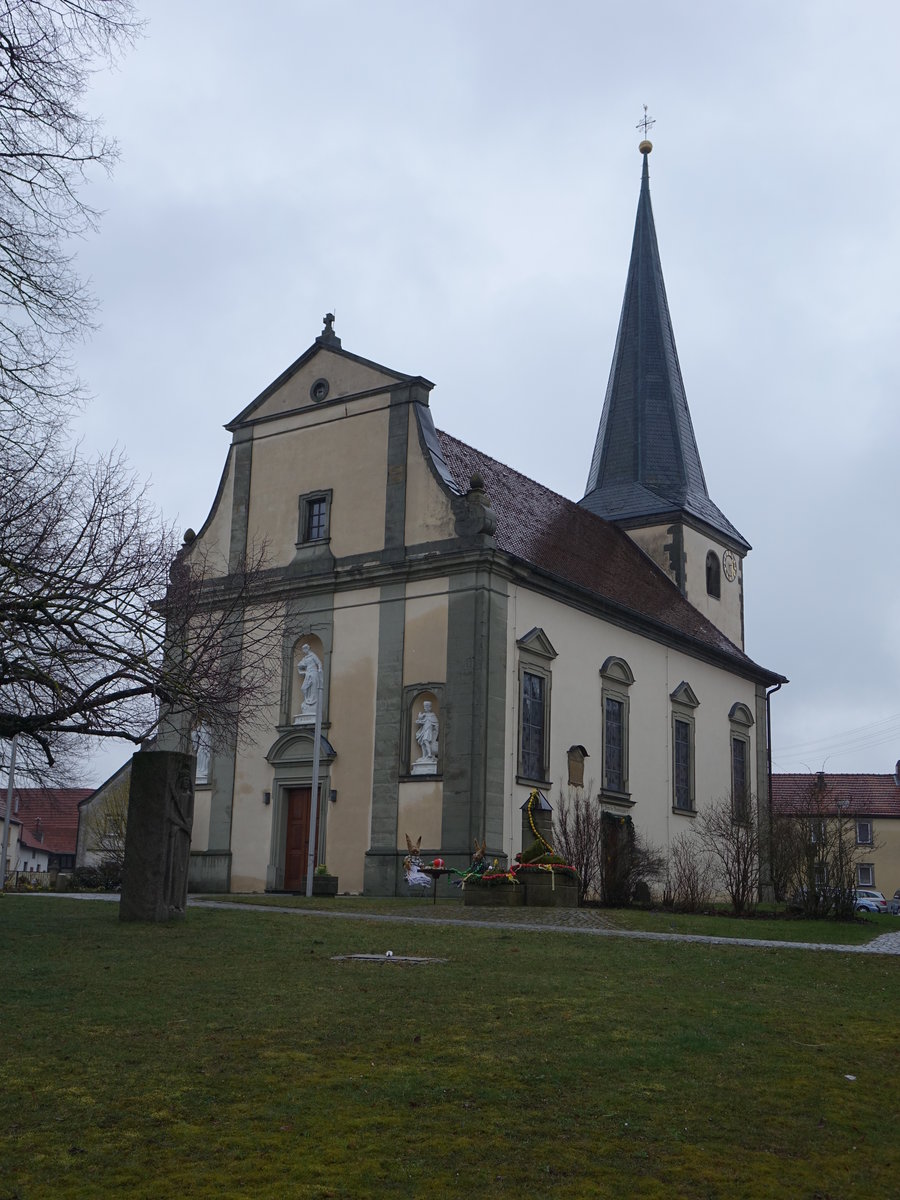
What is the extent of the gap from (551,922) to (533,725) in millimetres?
10750

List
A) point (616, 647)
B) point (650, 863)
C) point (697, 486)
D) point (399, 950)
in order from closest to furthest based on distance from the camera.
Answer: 1. point (399, 950)
2. point (650, 863)
3. point (616, 647)
4. point (697, 486)

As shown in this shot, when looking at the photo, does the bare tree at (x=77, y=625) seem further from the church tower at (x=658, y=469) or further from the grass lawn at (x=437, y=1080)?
the church tower at (x=658, y=469)

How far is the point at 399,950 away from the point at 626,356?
36.8m

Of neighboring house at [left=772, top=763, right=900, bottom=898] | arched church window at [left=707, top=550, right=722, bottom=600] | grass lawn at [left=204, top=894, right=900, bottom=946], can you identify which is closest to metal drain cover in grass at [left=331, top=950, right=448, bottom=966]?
grass lawn at [left=204, top=894, right=900, bottom=946]

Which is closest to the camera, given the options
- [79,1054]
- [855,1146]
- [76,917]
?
[855,1146]

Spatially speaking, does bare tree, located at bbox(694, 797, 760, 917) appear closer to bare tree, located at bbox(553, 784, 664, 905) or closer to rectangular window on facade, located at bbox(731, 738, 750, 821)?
bare tree, located at bbox(553, 784, 664, 905)

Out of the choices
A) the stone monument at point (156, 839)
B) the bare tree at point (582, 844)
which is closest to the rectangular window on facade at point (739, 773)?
the bare tree at point (582, 844)

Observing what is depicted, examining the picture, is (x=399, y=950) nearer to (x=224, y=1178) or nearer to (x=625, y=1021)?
(x=625, y=1021)

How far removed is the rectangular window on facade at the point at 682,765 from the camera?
3631cm

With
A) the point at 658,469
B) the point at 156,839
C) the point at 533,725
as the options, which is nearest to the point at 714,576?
the point at 658,469

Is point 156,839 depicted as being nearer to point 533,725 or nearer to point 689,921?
point 689,921

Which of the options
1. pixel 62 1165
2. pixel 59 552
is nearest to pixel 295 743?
pixel 59 552

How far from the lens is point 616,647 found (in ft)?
110

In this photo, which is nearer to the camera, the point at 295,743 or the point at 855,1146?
the point at 855,1146
